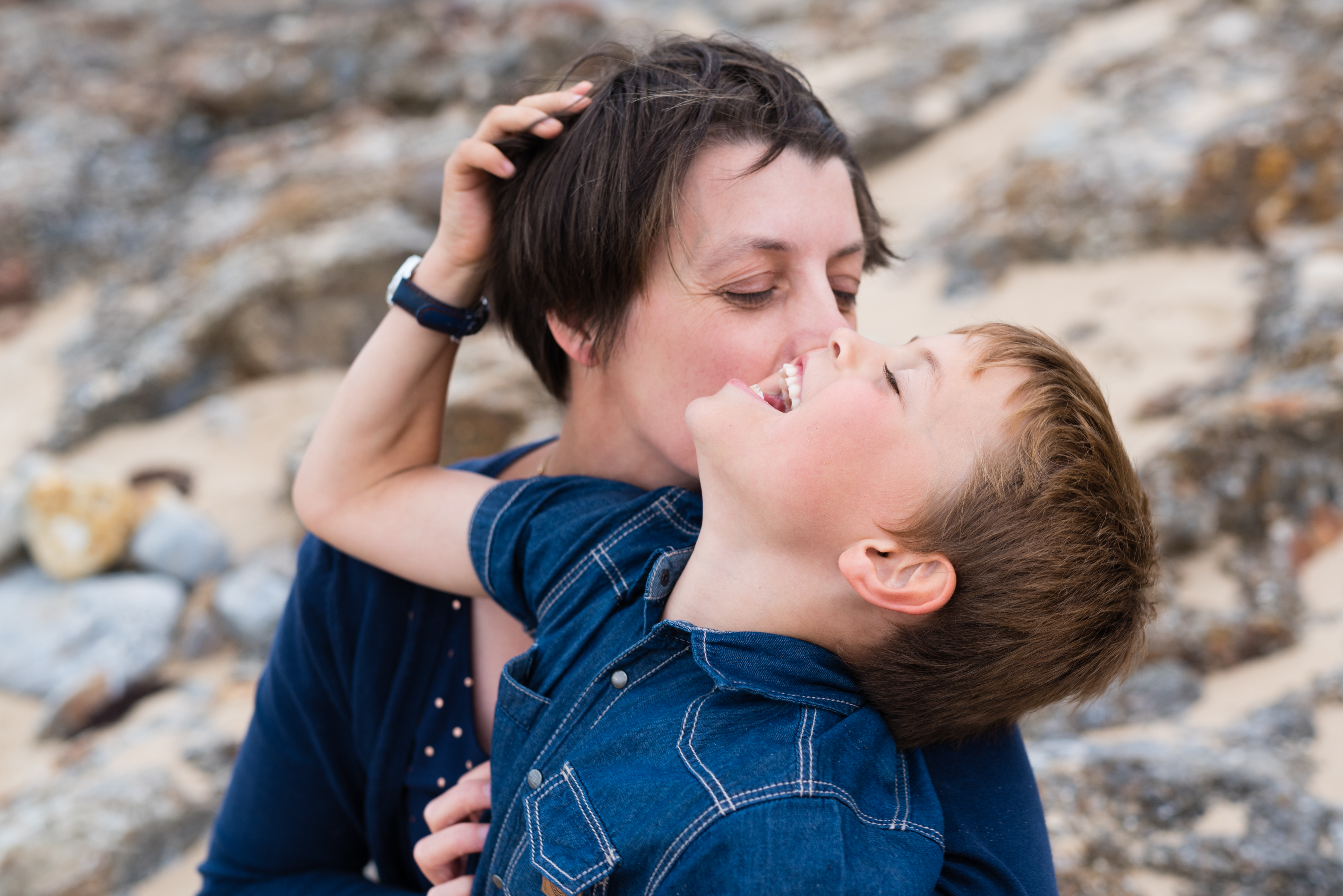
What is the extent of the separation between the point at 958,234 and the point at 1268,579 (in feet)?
14.9

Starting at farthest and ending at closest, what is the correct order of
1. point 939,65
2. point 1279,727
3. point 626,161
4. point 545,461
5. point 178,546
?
point 939,65 → point 178,546 → point 1279,727 → point 545,461 → point 626,161

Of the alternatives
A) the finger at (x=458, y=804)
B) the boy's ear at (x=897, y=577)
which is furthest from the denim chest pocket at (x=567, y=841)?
the boy's ear at (x=897, y=577)

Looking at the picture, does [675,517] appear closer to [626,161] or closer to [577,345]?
[577,345]

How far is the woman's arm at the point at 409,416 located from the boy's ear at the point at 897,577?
2.42 ft

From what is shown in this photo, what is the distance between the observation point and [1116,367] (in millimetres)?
5266

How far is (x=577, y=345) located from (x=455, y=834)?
35.6 inches

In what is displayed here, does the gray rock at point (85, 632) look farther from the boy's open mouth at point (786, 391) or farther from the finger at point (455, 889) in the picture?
the boy's open mouth at point (786, 391)

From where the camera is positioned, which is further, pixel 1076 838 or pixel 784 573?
pixel 1076 838

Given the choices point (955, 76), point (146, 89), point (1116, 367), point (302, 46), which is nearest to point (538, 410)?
point (1116, 367)

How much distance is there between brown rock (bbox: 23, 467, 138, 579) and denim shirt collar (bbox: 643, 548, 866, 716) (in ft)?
17.9

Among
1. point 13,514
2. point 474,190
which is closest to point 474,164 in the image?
point 474,190

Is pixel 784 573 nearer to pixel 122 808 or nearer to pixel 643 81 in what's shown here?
pixel 643 81

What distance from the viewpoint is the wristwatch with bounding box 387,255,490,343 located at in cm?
184

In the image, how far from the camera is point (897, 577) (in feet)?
4.75
